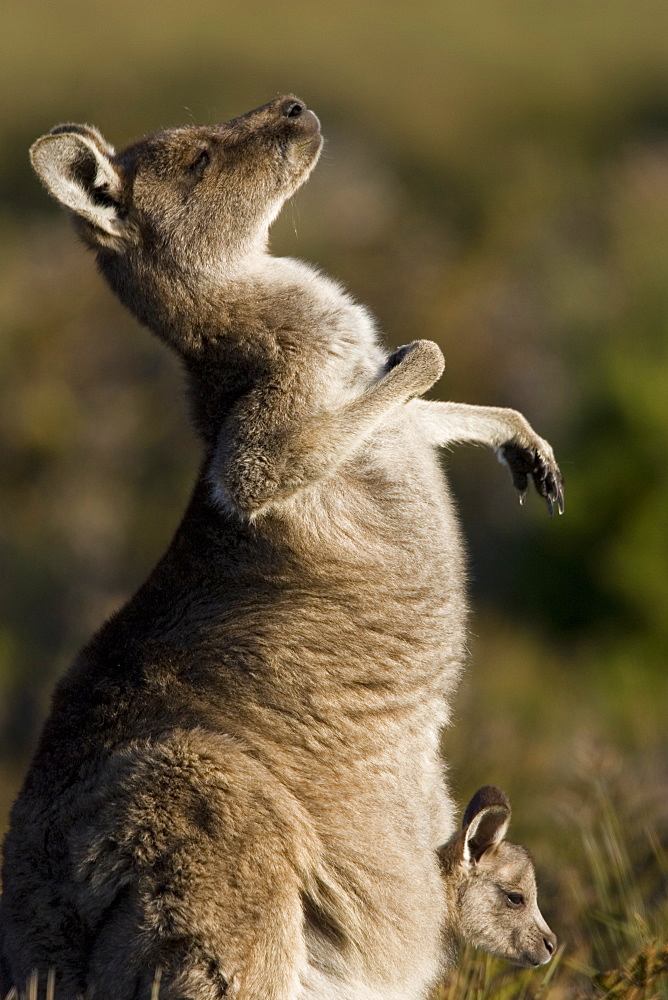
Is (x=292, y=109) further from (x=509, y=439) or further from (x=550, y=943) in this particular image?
(x=550, y=943)

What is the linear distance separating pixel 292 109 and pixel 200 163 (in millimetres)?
445

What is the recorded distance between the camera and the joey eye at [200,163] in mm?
5094

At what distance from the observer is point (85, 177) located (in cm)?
491

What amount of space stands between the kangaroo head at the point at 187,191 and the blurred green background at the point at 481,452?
0.57 metres

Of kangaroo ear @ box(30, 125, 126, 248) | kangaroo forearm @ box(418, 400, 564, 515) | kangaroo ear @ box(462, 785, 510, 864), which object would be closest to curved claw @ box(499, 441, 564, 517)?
kangaroo forearm @ box(418, 400, 564, 515)

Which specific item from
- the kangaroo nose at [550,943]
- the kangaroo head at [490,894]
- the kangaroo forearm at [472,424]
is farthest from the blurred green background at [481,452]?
the kangaroo forearm at [472,424]

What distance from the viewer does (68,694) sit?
440cm

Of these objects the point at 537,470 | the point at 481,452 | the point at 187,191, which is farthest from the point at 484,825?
the point at 481,452

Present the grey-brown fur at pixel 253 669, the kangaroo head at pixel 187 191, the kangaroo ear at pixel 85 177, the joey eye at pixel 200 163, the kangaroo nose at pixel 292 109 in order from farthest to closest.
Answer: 1. the kangaroo nose at pixel 292 109
2. the joey eye at pixel 200 163
3. the kangaroo head at pixel 187 191
4. the kangaroo ear at pixel 85 177
5. the grey-brown fur at pixel 253 669

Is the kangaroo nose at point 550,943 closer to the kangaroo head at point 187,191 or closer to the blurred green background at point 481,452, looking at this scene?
the blurred green background at point 481,452

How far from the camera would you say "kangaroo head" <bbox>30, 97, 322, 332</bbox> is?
4941 millimetres

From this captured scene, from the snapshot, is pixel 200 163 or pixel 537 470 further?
pixel 537 470

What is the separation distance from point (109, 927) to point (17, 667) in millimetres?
9180

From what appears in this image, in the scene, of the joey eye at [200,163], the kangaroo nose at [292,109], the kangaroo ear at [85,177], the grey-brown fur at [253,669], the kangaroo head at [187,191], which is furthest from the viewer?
the kangaroo nose at [292,109]
